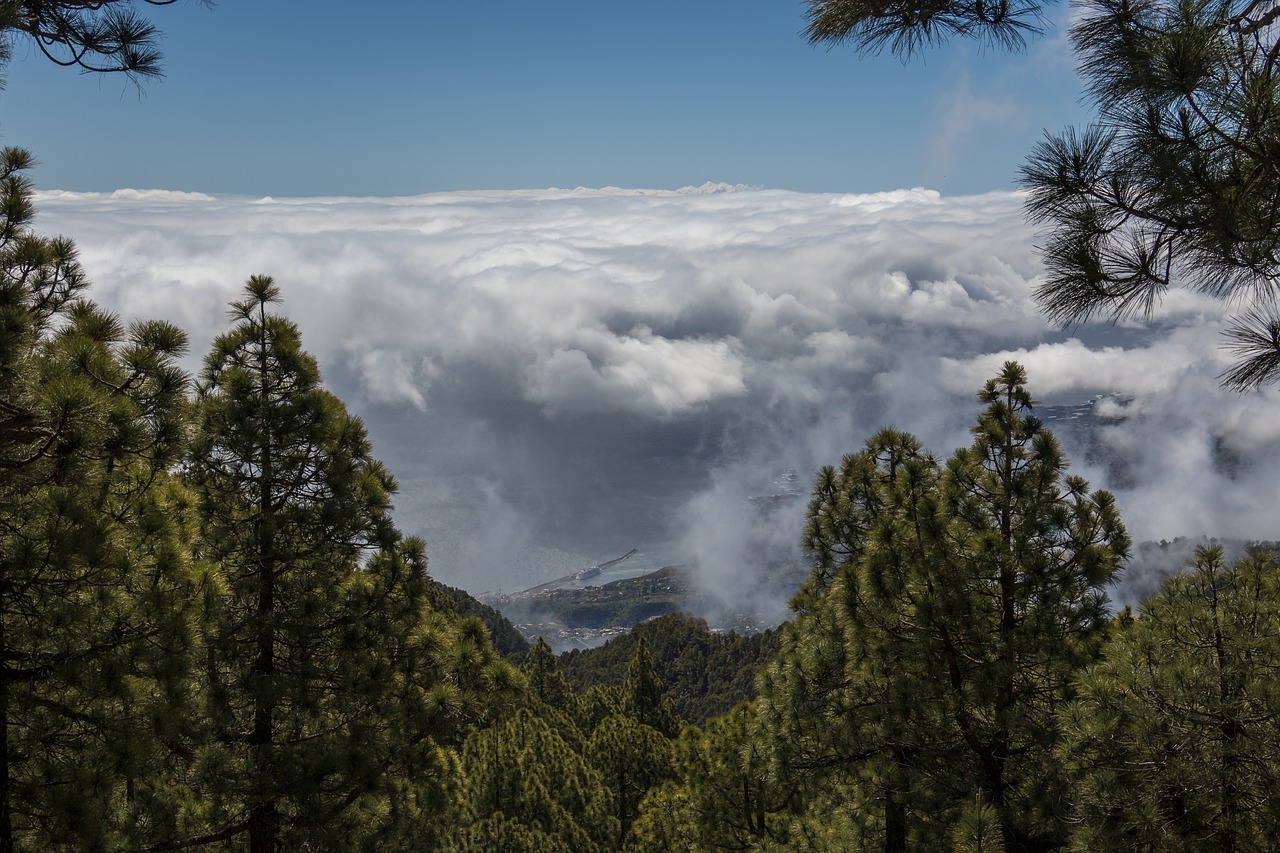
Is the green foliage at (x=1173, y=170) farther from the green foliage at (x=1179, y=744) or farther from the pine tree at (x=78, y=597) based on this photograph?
the pine tree at (x=78, y=597)

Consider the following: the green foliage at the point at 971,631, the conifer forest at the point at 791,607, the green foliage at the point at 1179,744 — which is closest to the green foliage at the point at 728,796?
the conifer forest at the point at 791,607

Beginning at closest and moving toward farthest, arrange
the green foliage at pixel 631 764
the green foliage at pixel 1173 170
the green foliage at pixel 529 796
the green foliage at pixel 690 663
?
the green foliage at pixel 1173 170
the green foliage at pixel 529 796
the green foliage at pixel 631 764
the green foliage at pixel 690 663

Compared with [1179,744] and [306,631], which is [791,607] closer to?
[1179,744]

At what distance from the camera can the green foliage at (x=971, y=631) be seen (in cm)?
630

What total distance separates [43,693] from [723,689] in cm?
8177

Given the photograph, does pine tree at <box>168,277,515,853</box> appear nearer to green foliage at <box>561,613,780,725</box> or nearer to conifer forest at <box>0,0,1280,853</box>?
conifer forest at <box>0,0,1280,853</box>

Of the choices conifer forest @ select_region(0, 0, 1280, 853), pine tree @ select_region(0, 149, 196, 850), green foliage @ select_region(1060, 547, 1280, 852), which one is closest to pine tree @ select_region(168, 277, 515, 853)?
conifer forest @ select_region(0, 0, 1280, 853)

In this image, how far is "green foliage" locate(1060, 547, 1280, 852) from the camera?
4.66 meters

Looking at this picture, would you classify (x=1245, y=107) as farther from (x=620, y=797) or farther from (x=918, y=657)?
(x=620, y=797)

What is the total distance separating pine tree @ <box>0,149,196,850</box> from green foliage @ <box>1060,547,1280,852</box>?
572cm

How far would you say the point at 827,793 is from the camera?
8102 millimetres

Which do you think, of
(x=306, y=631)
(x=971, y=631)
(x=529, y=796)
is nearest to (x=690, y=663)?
A: (x=529, y=796)

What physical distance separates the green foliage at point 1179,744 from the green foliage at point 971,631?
101 cm

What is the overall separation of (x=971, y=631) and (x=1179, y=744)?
69.3 inches
